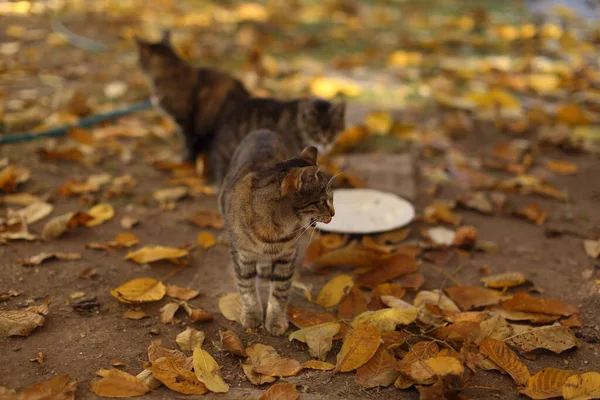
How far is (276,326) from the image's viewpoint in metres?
2.78

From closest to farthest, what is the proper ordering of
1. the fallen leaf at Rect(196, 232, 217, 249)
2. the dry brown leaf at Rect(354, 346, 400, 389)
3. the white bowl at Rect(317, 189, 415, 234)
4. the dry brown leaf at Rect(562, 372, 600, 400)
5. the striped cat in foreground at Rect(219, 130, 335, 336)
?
the dry brown leaf at Rect(562, 372, 600, 400)
the dry brown leaf at Rect(354, 346, 400, 389)
the striped cat in foreground at Rect(219, 130, 335, 336)
the fallen leaf at Rect(196, 232, 217, 249)
the white bowl at Rect(317, 189, 415, 234)

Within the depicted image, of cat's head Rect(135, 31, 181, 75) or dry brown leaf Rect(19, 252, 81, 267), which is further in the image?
cat's head Rect(135, 31, 181, 75)

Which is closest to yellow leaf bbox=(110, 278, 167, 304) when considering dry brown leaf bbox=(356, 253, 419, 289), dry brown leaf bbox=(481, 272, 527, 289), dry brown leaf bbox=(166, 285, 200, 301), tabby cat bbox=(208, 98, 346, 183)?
dry brown leaf bbox=(166, 285, 200, 301)

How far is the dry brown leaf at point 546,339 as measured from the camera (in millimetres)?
2594

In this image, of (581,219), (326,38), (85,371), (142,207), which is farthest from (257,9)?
(85,371)

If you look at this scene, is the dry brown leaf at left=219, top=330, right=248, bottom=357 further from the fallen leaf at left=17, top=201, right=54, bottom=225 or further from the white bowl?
the fallen leaf at left=17, top=201, right=54, bottom=225

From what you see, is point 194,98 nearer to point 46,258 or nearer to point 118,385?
point 46,258

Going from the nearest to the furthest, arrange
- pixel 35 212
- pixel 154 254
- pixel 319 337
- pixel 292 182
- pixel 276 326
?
pixel 292 182 → pixel 319 337 → pixel 276 326 → pixel 154 254 → pixel 35 212

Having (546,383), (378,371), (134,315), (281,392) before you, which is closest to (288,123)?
(134,315)

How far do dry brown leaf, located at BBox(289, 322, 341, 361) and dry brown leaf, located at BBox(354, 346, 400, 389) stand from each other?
18 centimetres

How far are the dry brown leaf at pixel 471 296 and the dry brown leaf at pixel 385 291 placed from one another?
24cm

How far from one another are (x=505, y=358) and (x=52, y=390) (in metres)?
1.69

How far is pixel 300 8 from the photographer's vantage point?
8703mm

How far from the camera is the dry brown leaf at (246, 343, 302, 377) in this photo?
95.3 inches
